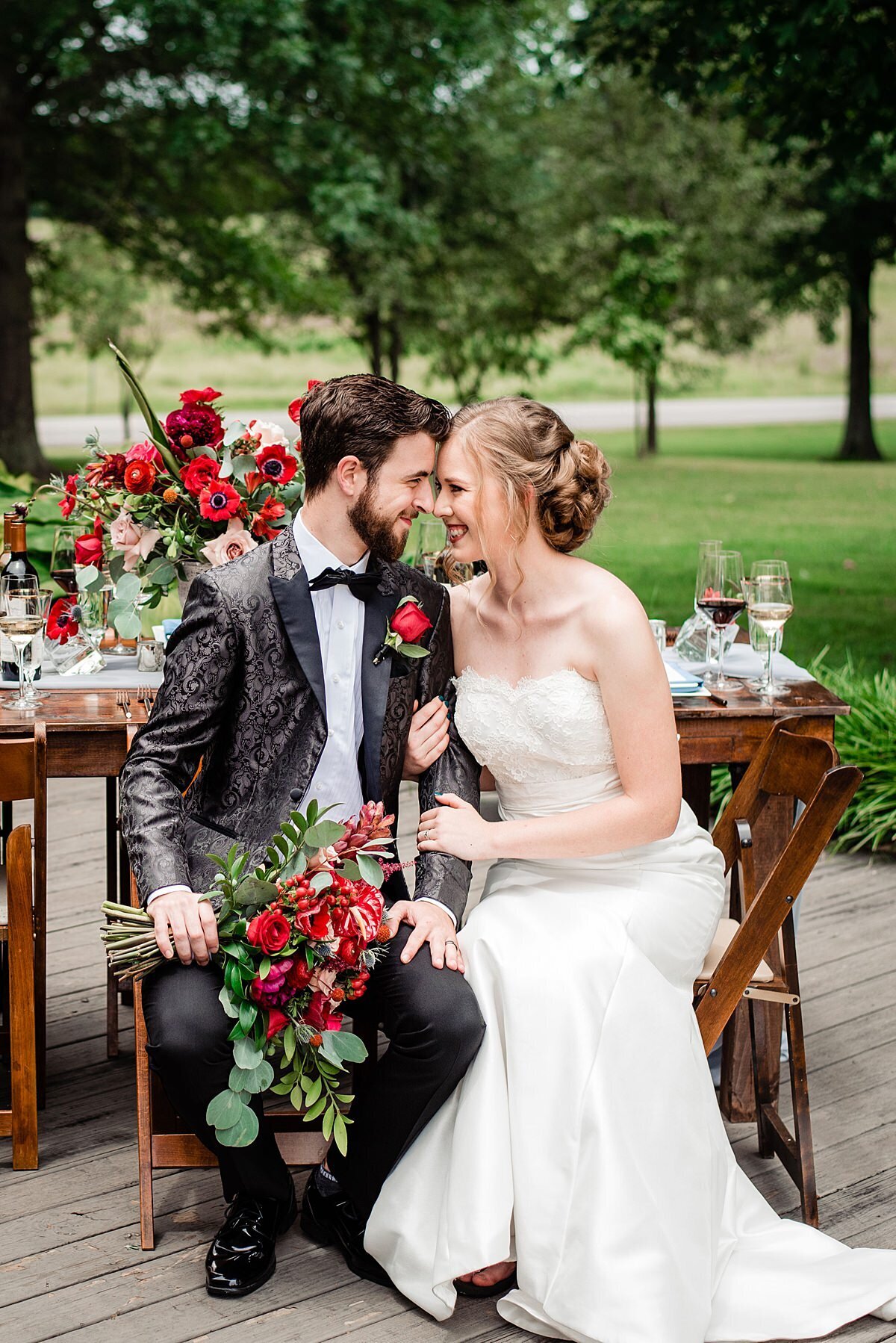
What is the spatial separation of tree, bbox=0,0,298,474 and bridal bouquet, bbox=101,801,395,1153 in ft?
40.3

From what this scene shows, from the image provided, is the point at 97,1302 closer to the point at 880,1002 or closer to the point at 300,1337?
the point at 300,1337

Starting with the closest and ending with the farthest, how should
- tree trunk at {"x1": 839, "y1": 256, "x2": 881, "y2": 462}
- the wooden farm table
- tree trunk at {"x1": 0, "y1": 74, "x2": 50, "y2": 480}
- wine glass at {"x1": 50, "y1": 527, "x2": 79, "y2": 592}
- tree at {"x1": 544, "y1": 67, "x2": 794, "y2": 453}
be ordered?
the wooden farm table, wine glass at {"x1": 50, "y1": 527, "x2": 79, "y2": 592}, tree trunk at {"x1": 0, "y1": 74, "x2": 50, "y2": 480}, tree at {"x1": 544, "y1": 67, "x2": 794, "y2": 453}, tree trunk at {"x1": 839, "y1": 256, "x2": 881, "y2": 462}

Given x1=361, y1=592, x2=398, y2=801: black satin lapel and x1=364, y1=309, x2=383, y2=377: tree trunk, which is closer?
x1=361, y1=592, x2=398, y2=801: black satin lapel

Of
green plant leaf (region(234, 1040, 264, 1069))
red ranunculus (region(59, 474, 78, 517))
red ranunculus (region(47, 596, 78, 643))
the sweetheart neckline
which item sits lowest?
green plant leaf (region(234, 1040, 264, 1069))

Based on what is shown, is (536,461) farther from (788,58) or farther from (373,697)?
(788,58)

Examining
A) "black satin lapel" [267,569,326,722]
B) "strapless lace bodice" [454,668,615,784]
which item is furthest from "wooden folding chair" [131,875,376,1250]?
"strapless lace bodice" [454,668,615,784]

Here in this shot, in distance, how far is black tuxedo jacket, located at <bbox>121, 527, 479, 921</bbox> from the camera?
2.74 m

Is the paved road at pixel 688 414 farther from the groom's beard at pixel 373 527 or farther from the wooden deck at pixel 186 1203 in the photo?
the groom's beard at pixel 373 527

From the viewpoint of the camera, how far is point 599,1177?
251 cm

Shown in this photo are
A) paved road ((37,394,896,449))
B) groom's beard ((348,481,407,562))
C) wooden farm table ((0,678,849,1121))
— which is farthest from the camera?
paved road ((37,394,896,449))

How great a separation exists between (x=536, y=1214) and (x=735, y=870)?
107 cm

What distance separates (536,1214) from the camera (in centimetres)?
254

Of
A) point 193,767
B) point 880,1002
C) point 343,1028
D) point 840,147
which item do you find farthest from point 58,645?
point 840,147

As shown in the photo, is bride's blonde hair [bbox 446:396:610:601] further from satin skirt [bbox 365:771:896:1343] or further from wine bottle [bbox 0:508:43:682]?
wine bottle [bbox 0:508:43:682]
